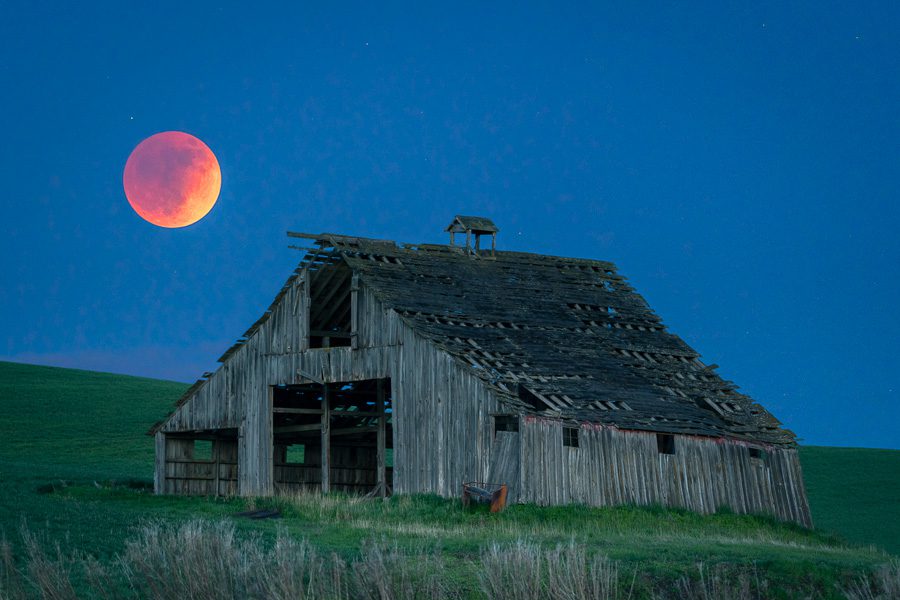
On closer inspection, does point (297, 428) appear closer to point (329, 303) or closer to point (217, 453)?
point (217, 453)

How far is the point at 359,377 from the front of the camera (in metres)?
36.2

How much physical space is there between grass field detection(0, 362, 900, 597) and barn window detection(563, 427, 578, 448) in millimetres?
1981

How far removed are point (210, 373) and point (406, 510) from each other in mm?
12042

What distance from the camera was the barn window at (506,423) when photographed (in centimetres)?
3189

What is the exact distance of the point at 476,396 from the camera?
32344mm

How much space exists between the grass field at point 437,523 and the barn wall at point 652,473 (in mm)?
724

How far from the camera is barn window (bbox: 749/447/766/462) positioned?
118 ft

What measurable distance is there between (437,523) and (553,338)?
10974mm

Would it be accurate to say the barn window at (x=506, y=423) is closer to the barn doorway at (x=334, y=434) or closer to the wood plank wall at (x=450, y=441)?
the wood plank wall at (x=450, y=441)

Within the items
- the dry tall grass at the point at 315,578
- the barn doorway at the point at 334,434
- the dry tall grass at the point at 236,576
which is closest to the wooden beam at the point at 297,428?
the barn doorway at the point at 334,434

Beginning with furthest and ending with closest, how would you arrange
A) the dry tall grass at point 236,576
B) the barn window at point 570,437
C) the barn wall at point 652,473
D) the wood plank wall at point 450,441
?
the barn window at point 570,437 < the wood plank wall at point 450,441 < the barn wall at point 652,473 < the dry tall grass at point 236,576

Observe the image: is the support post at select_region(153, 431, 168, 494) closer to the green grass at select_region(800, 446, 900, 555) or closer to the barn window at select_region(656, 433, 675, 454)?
the barn window at select_region(656, 433, 675, 454)

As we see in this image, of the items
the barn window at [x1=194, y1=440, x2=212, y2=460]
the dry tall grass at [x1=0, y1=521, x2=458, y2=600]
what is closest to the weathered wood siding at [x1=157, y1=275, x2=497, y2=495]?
the dry tall grass at [x1=0, y1=521, x2=458, y2=600]

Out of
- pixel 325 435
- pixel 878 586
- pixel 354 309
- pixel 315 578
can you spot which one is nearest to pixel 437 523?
pixel 354 309
